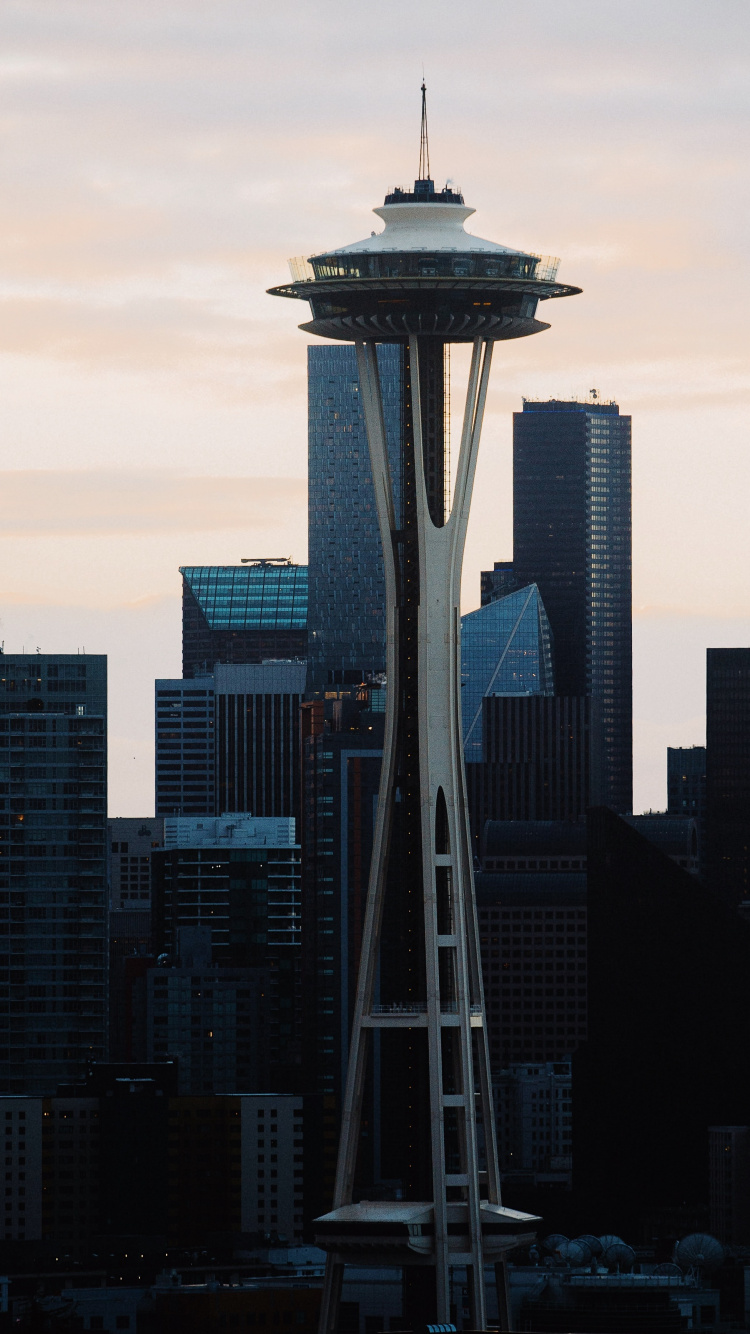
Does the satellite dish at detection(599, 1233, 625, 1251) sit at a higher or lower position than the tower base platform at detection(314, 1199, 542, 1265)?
lower

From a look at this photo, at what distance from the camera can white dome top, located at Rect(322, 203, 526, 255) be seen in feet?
367

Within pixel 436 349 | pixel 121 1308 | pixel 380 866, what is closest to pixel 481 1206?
pixel 380 866

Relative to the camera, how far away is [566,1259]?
175 meters

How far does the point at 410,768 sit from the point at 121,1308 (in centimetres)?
5942

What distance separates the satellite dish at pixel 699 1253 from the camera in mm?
180875

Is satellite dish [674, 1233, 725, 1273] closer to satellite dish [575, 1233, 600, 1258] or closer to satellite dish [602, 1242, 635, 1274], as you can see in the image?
satellite dish [575, 1233, 600, 1258]

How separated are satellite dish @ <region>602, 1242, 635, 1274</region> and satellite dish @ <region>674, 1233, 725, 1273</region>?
622cm

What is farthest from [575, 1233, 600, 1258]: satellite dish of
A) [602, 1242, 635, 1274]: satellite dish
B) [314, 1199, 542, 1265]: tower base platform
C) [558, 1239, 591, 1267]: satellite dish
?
[314, 1199, 542, 1265]: tower base platform

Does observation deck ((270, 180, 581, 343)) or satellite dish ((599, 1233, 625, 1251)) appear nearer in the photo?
observation deck ((270, 180, 581, 343))

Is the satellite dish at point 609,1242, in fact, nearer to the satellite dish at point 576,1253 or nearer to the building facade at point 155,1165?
the satellite dish at point 576,1253

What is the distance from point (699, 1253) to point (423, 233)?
86.3m

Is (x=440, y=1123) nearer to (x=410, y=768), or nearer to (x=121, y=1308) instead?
(x=410, y=768)

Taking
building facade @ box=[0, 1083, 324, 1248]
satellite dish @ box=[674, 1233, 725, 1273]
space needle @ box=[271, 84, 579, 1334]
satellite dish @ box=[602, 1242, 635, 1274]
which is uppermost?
space needle @ box=[271, 84, 579, 1334]

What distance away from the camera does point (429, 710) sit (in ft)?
356
